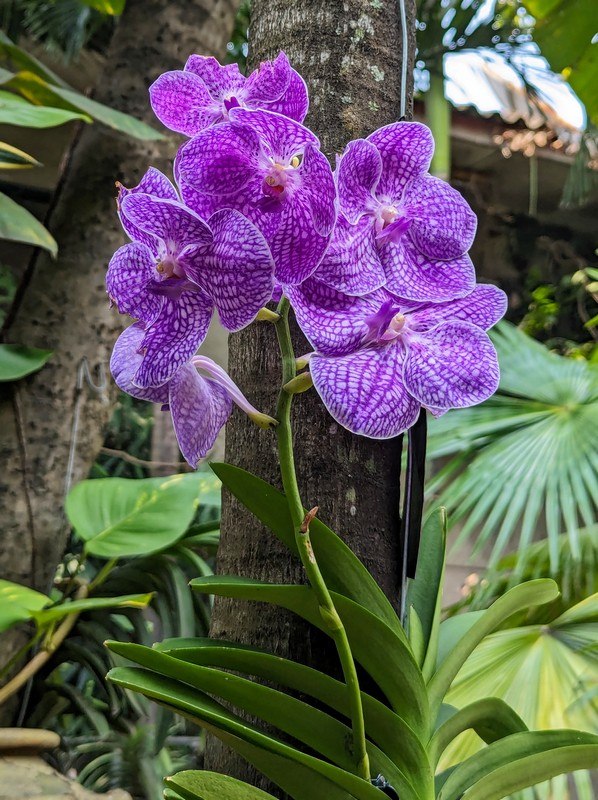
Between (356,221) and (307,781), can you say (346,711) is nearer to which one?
(307,781)

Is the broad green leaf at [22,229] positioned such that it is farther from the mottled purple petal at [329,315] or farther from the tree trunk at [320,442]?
the mottled purple petal at [329,315]

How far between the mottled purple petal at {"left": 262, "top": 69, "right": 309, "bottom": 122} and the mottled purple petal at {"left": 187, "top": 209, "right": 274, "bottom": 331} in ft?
0.38

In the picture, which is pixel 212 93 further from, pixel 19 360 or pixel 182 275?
pixel 19 360

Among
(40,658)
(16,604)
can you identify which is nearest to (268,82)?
(16,604)

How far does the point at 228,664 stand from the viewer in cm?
55

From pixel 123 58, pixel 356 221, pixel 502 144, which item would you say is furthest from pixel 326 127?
pixel 502 144

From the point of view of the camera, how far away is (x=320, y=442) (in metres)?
0.64

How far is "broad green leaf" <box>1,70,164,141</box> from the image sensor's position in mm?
1624

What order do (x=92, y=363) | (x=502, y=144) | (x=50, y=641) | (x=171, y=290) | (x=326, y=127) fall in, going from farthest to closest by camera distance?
(x=502, y=144), (x=92, y=363), (x=50, y=641), (x=326, y=127), (x=171, y=290)

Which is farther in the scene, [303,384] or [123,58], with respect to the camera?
[123,58]

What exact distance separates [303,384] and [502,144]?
3.27 meters

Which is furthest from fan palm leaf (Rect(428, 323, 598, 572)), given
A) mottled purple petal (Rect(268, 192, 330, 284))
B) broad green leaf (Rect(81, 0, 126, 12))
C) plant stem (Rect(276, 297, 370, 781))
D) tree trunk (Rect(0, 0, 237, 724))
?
broad green leaf (Rect(81, 0, 126, 12))

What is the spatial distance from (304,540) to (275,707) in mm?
160

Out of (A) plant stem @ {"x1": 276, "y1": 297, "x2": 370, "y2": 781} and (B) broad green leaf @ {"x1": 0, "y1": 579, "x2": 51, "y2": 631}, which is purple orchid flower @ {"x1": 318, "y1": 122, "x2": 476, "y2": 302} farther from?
(B) broad green leaf @ {"x1": 0, "y1": 579, "x2": 51, "y2": 631}
